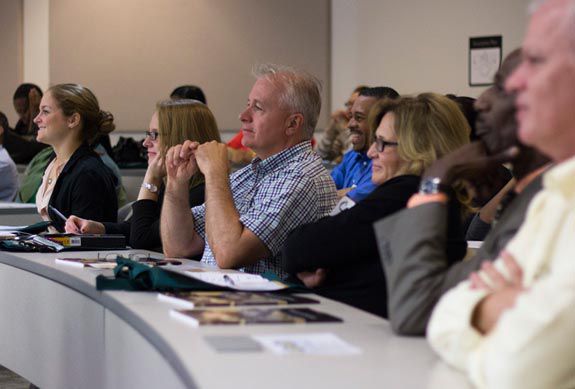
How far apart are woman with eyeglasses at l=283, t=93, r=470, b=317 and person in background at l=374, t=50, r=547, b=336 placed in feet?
1.90

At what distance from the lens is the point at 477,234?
11.6ft

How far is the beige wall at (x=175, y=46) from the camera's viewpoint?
9305mm

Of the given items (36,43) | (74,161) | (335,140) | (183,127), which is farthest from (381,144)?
(36,43)

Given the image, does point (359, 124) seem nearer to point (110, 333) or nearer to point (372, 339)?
Answer: point (110, 333)

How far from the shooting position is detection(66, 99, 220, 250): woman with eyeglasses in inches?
150

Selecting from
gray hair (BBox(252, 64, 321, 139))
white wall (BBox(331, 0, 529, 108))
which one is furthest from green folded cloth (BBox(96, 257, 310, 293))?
white wall (BBox(331, 0, 529, 108))

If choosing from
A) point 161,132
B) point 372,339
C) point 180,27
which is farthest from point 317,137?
point 372,339

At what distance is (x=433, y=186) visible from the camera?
5.77ft

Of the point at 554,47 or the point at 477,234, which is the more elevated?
the point at 554,47

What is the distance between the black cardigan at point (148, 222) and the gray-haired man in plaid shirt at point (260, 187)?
21 cm

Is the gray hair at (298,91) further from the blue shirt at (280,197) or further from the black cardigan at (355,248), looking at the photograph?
the black cardigan at (355,248)

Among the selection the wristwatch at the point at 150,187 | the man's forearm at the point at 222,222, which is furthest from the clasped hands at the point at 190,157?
the wristwatch at the point at 150,187

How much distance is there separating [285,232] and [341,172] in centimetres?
238

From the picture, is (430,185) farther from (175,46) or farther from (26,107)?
(175,46)
